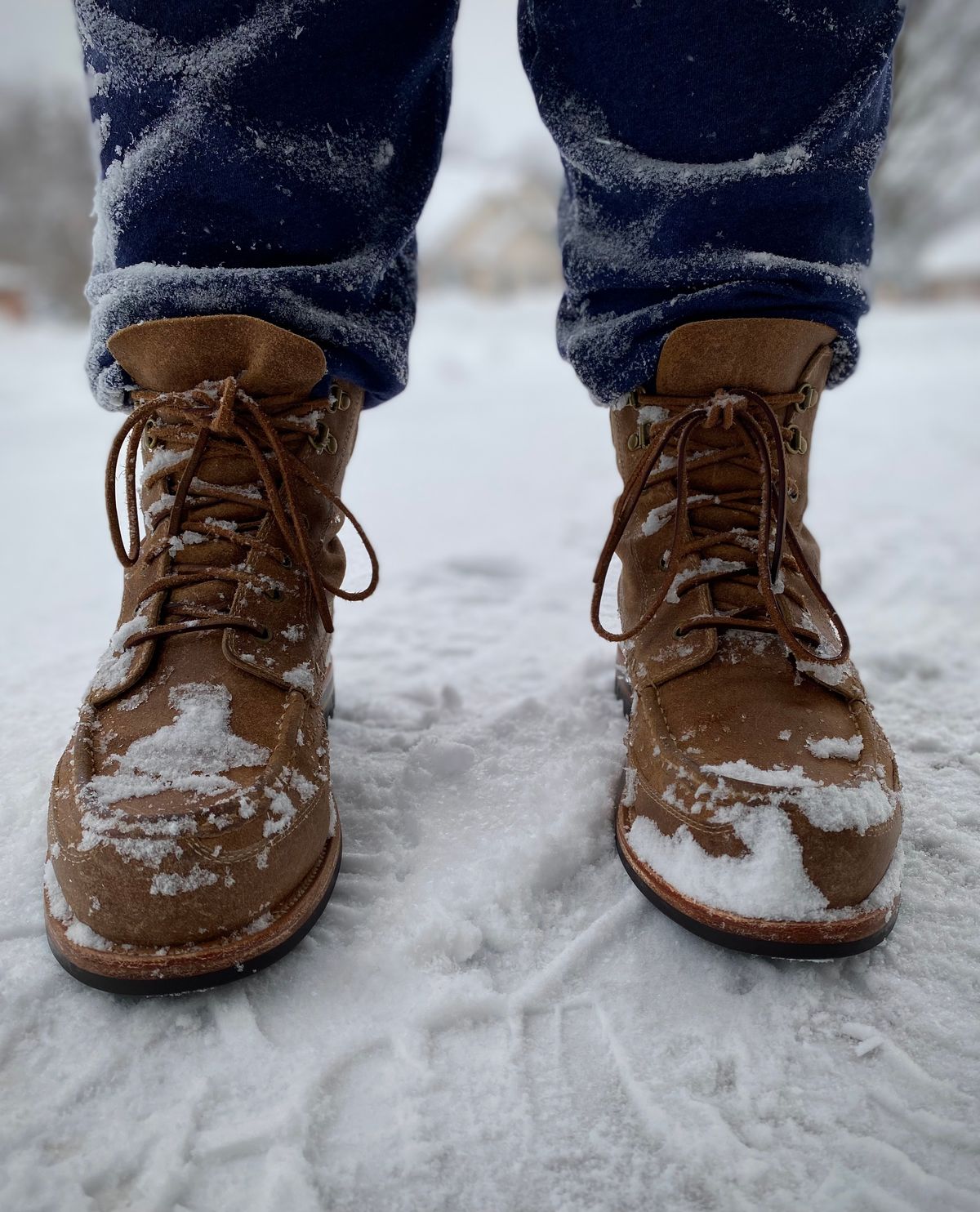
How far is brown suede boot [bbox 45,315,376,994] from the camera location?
58 centimetres


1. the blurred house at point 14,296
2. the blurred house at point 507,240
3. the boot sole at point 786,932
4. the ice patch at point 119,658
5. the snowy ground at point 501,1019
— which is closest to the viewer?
the snowy ground at point 501,1019

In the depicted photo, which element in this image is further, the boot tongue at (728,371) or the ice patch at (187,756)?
the boot tongue at (728,371)

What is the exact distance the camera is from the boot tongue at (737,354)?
746 mm

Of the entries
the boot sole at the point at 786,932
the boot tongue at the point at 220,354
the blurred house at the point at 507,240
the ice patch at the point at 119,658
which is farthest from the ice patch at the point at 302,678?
the blurred house at the point at 507,240

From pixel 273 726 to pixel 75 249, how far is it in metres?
11.3

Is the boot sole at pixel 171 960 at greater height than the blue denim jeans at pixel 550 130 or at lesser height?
lesser

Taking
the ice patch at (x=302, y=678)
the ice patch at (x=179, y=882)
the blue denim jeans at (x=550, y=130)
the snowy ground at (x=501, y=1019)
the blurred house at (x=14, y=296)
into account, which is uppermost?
the blurred house at (x=14, y=296)

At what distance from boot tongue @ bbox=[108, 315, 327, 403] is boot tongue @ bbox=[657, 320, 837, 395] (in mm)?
355

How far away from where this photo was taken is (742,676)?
73 cm

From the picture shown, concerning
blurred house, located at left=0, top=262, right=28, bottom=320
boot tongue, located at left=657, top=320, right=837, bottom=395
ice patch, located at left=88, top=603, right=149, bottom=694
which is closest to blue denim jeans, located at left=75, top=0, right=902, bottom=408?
boot tongue, located at left=657, top=320, right=837, bottom=395

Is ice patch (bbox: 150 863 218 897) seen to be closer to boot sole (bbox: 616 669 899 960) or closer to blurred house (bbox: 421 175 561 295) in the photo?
boot sole (bbox: 616 669 899 960)

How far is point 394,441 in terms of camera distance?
3.11 metres

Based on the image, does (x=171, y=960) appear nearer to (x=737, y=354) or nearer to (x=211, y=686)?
(x=211, y=686)

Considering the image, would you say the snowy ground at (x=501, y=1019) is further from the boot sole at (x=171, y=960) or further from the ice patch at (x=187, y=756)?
the ice patch at (x=187, y=756)
